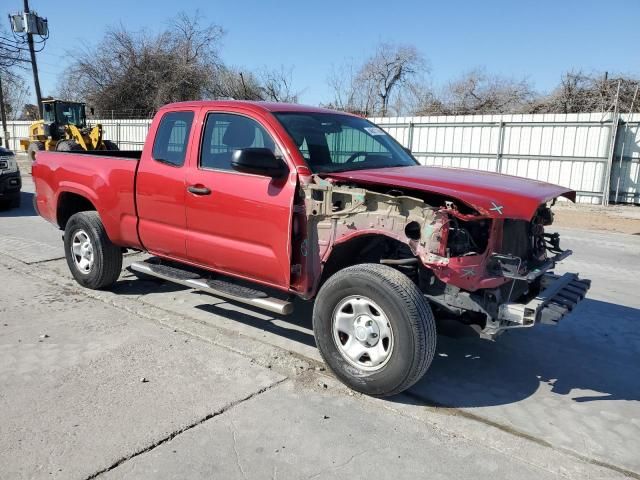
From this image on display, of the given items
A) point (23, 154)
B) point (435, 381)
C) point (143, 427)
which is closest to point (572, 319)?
point (435, 381)

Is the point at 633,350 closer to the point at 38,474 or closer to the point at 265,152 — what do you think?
the point at 265,152

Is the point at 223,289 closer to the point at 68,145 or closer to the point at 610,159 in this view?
the point at 610,159

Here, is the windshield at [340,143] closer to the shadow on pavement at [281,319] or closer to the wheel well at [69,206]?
the shadow on pavement at [281,319]

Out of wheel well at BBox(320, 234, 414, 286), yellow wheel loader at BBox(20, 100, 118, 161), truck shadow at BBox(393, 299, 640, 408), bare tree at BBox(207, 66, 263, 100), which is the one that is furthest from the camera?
bare tree at BBox(207, 66, 263, 100)

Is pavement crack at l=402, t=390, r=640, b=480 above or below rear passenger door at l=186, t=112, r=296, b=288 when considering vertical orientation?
below

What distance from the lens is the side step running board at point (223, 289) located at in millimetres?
4254

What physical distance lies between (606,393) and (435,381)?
1189mm

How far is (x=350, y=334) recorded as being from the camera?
3.80 meters

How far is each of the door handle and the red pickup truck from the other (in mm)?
17

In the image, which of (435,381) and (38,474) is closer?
(38,474)

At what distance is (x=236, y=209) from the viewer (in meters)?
4.37

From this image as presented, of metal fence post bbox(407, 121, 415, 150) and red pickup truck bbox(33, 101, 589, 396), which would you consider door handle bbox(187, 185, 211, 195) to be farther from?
metal fence post bbox(407, 121, 415, 150)

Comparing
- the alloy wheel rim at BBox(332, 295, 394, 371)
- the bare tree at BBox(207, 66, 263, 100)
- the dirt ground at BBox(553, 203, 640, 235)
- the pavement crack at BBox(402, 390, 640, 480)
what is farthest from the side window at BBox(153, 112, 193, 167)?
the bare tree at BBox(207, 66, 263, 100)

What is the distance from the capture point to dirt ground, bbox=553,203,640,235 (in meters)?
12.3
